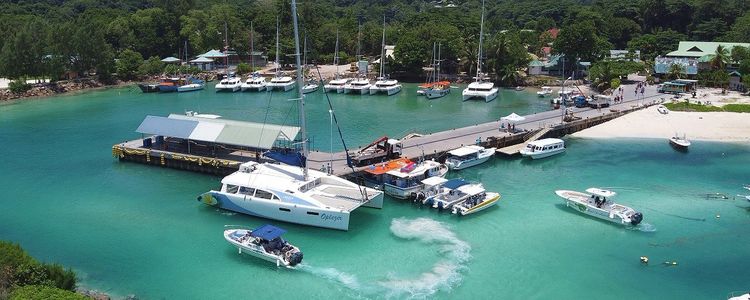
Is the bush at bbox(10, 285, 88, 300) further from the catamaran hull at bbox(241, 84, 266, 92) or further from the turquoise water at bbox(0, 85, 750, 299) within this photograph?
the catamaran hull at bbox(241, 84, 266, 92)

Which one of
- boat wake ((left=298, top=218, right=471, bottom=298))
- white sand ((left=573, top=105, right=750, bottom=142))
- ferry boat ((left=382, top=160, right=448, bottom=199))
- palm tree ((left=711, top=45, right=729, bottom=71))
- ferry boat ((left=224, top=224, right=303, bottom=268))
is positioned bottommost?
boat wake ((left=298, top=218, right=471, bottom=298))

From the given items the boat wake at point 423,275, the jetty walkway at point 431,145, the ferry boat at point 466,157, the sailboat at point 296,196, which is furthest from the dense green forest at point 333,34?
the boat wake at point 423,275

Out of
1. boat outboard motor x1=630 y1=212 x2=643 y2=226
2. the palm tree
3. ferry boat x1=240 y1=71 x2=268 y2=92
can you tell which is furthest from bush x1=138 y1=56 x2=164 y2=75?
boat outboard motor x1=630 y1=212 x2=643 y2=226

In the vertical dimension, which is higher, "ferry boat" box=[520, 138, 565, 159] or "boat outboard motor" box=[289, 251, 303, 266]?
"ferry boat" box=[520, 138, 565, 159]

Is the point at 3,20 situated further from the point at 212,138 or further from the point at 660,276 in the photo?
the point at 660,276

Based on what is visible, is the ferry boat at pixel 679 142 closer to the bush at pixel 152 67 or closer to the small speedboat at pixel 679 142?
the small speedboat at pixel 679 142

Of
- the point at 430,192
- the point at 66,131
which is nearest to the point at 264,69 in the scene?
the point at 66,131
